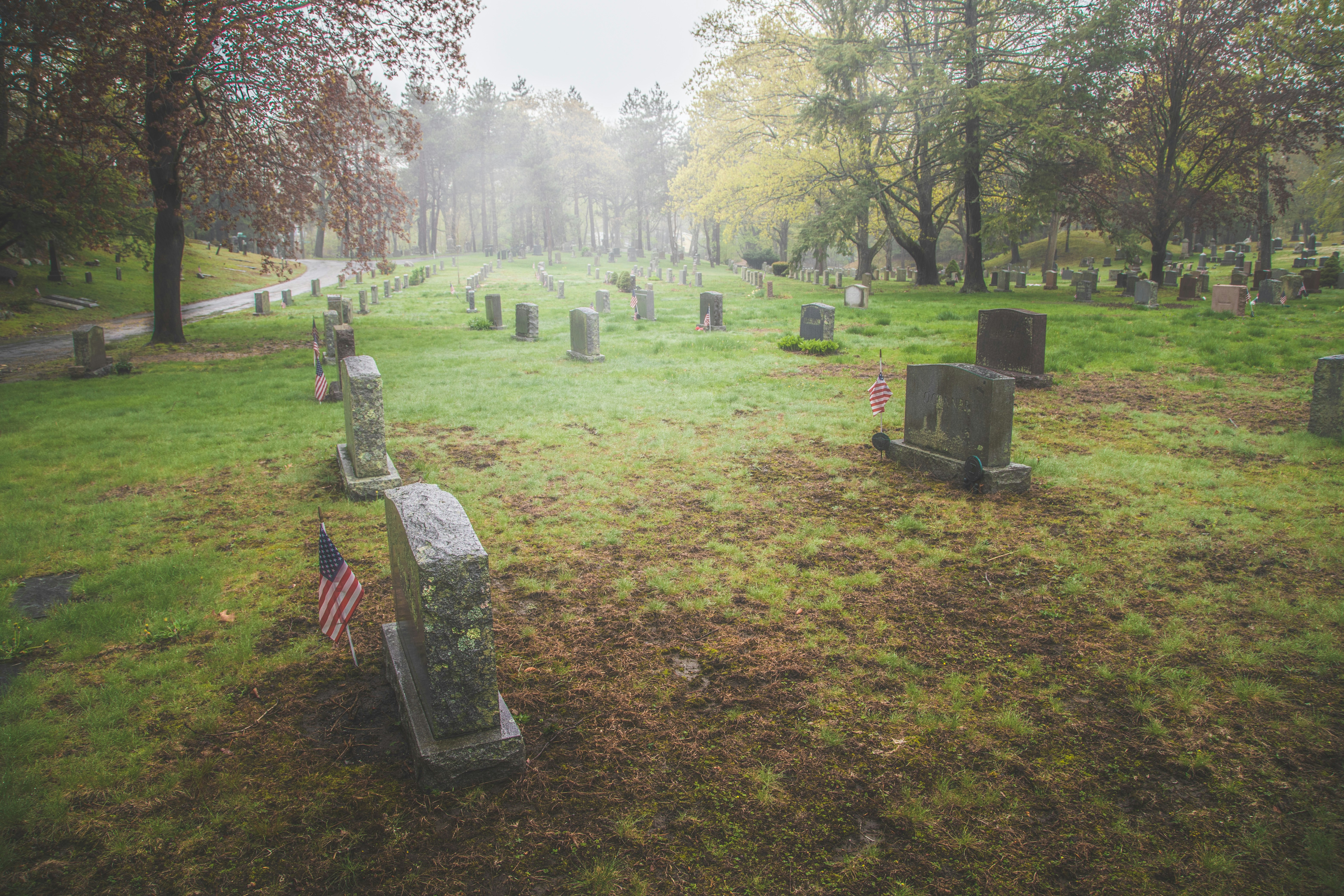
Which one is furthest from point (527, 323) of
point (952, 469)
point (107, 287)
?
point (107, 287)

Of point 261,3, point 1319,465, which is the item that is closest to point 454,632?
point 1319,465

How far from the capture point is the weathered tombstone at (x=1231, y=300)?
1775 cm

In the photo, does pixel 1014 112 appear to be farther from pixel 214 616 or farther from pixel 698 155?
pixel 214 616

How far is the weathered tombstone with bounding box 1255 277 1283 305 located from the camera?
20281 mm

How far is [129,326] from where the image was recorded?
877 inches

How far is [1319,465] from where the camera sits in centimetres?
726

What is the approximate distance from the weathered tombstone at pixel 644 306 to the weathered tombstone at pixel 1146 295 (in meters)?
14.4

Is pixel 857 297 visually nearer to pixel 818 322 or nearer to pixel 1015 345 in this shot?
pixel 818 322

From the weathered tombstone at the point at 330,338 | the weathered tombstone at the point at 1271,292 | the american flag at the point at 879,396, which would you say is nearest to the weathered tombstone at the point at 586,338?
the weathered tombstone at the point at 330,338

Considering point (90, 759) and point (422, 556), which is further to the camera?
point (90, 759)

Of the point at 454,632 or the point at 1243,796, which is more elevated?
the point at 454,632

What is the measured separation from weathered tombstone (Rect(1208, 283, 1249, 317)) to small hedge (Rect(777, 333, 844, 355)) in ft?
34.7

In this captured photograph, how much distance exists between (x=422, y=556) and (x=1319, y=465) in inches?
347

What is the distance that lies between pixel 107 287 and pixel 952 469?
3476cm
